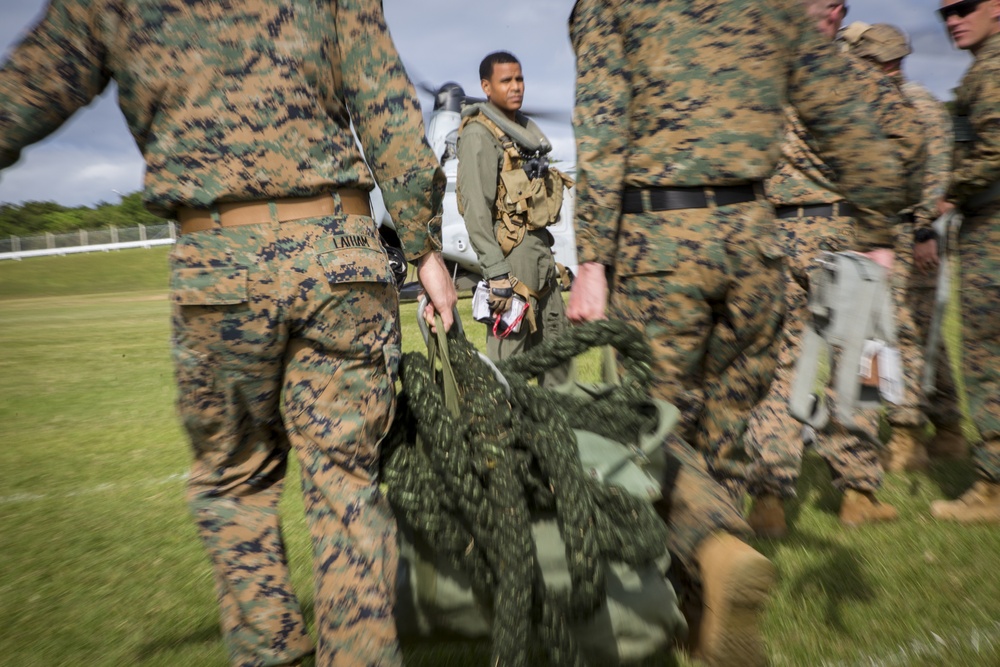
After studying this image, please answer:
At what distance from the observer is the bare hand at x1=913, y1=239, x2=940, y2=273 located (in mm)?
4543

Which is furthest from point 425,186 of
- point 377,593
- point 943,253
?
point 943,253

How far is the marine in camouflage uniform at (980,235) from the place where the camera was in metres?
3.32

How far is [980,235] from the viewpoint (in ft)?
11.3

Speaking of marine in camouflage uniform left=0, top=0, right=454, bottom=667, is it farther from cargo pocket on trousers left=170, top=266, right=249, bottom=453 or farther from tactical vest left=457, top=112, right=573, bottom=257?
tactical vest left=457, top=112, right=573, bottom=257

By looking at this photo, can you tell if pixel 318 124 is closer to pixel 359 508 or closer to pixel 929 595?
pixel 359 508

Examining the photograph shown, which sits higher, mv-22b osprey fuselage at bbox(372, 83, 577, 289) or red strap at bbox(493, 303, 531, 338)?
mv-22b osprey fuselage at bbox(372, 83, 577, 289)

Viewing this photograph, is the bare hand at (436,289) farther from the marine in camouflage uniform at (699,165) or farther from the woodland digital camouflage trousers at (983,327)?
the woodland digital camouflage trousers at (983,327)

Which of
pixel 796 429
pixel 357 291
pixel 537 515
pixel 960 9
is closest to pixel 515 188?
pixel 796 429

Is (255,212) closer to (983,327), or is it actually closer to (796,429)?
(796,429)

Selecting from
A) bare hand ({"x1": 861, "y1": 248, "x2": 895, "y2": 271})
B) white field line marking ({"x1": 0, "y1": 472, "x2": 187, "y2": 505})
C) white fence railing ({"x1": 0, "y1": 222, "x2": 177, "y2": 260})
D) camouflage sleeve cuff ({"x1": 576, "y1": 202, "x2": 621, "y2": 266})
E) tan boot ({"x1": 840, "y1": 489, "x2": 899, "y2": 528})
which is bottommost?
white field line marking ({"x1": 0, "y1": 472, "x2": 187, "y2": 505})

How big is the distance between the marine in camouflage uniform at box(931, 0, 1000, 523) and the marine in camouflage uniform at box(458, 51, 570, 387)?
206 cm

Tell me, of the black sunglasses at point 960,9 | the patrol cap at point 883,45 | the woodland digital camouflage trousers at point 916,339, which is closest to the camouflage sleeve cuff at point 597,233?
the black sunglasses at point 960,9

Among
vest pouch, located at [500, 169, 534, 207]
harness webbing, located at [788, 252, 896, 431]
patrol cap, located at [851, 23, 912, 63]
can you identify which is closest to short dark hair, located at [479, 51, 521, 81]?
vest pouch, located at [500, 169, 534, 207]

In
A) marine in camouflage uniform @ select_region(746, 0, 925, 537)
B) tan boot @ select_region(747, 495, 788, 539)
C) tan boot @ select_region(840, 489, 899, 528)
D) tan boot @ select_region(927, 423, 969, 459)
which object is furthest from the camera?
tan boot @ select_region(927, 423, 969, 459)
